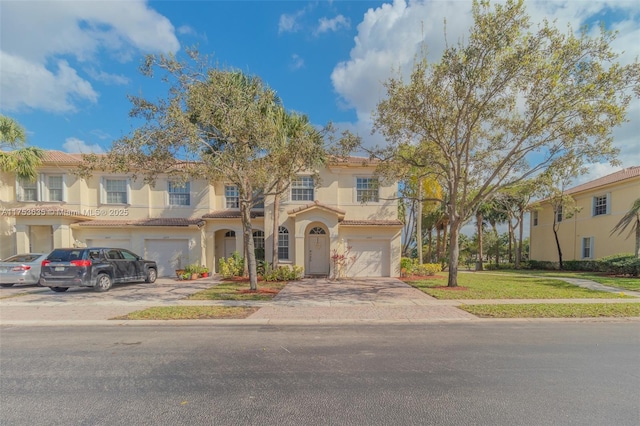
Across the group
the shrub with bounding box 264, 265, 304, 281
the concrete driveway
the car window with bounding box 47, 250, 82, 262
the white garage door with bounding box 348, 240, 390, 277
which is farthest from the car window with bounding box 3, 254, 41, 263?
the white garage door with bounding box 348, 240, 390, 277

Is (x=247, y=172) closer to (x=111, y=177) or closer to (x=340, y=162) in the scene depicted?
(x=340, y=162)

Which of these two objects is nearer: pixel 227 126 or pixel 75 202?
pixel 227 126

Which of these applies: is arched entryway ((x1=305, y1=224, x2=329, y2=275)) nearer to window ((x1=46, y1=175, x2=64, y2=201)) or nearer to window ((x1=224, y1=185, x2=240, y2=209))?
window ((x1=224, y1=185, x2=240, y2=209))

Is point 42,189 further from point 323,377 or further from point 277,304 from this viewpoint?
point 323,377

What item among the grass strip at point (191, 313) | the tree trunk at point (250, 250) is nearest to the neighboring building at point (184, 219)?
the tree trunk at point (250, 250)

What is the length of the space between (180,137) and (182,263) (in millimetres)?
9934

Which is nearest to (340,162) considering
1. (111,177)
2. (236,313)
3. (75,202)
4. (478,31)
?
(478,31)

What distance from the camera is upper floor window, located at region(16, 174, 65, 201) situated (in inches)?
666

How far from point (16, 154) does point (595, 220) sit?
36203 millimetres

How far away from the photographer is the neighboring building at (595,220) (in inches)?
799

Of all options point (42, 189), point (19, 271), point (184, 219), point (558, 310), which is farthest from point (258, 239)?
point (558, 310)

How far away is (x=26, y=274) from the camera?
1359 centimetres

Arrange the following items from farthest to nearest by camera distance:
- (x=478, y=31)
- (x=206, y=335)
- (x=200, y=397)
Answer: (x=478, y=31) < (x=206, y=335) < (x=200, y=397)

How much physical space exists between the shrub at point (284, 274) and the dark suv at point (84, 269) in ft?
20.3
